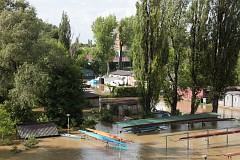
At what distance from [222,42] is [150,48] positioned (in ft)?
22.0

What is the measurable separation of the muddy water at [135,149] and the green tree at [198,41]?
8.21 metres

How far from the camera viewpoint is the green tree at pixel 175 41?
31594mm

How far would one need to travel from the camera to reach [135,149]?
21.3 m

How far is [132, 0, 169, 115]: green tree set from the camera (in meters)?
30.3

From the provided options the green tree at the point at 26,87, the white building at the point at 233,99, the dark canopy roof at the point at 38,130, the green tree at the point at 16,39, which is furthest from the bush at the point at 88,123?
the white building at the point at 233,99

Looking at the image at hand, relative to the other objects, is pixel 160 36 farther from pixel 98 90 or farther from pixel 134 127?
pixel 98 90

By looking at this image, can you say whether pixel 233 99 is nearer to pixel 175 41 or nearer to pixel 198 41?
pixel 198 41

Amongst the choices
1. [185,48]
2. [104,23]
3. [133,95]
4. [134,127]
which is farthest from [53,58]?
[104,23]

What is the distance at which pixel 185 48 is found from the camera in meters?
32.1

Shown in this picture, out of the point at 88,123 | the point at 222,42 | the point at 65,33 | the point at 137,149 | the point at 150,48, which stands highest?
the point at 65,33

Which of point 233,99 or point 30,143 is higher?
point 233,99

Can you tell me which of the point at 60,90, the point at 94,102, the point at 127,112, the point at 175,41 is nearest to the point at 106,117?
the point at 127,112

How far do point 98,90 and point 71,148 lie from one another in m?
32.8

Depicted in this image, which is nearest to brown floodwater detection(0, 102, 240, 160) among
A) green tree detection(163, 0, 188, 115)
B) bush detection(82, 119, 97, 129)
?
bush detection(82, 119, 97, 129)
